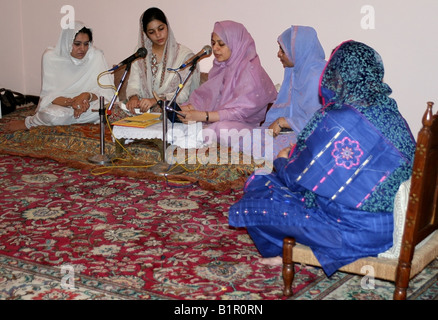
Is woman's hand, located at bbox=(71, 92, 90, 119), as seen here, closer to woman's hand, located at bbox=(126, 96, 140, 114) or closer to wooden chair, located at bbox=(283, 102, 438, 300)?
woman's hand, located at bbox=(126, 96, 140, 114)

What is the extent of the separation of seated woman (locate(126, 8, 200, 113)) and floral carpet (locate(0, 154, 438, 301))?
1.20 m

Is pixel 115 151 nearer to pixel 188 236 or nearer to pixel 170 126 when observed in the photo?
pixel 170 126

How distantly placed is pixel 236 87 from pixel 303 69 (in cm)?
76

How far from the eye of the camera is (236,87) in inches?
195

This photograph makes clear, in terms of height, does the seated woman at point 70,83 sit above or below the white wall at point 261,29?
below

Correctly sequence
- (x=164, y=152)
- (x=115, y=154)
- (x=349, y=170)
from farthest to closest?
(x=115, y=154), (x=164, y=152), (x=349, y=170)

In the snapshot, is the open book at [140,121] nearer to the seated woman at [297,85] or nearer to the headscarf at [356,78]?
the seated woman at [297,85]

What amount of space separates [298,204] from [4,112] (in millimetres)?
4999

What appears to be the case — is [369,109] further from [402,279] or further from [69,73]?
[69,73]

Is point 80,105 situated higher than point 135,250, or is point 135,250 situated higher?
point 80,105

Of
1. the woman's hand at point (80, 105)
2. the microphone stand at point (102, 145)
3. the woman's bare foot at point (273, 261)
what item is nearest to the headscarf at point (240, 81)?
the microphone stand at point (102, 145)

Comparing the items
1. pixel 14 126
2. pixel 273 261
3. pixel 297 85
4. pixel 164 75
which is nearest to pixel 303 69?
pixel 297 85

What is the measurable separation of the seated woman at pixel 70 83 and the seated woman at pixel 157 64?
491 mm

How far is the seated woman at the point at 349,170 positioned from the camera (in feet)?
8.63
